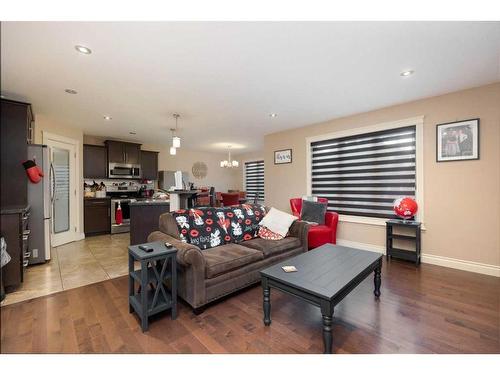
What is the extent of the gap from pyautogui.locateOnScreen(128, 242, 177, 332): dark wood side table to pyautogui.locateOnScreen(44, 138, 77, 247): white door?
335 centimetres

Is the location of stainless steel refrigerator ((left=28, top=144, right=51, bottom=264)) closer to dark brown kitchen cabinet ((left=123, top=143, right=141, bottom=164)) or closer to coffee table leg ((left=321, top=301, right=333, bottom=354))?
dark brown kitchen cabinet ((left=123, top=143, right=141, bottom=164))

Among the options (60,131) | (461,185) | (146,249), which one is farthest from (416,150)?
(60,131)

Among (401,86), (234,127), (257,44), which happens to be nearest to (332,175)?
(401,86)

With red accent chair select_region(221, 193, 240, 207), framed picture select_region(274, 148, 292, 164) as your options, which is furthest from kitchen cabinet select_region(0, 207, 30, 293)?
red accent chair select_region(221, 193, 240, 207)

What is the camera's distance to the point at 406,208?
3268mm

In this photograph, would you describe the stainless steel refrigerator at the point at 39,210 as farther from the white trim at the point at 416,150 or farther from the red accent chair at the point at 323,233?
the white trim at the point at 416,150

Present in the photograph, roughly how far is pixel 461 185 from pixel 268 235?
2.72 metres

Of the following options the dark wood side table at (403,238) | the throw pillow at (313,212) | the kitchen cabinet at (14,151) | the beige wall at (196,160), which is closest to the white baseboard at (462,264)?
the dark wood side table at (403,238)

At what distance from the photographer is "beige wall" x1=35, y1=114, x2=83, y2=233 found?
153 inches

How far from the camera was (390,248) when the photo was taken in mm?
3465

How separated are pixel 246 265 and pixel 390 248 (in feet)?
8.19

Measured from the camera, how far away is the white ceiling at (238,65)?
178cm

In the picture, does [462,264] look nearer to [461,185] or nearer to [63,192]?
[461,185]
